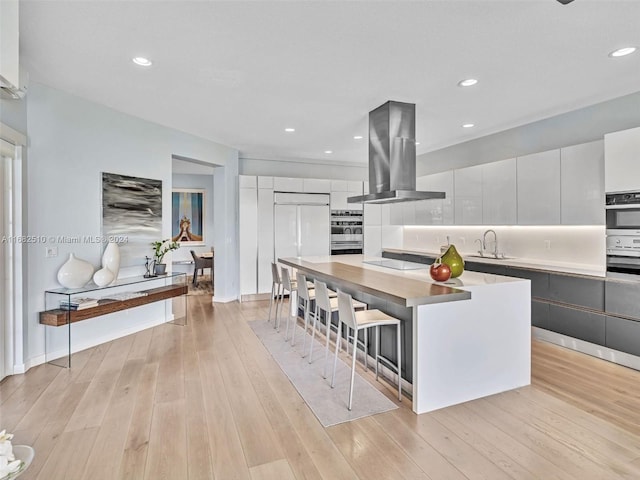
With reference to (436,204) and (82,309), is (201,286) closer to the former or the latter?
(82,309)

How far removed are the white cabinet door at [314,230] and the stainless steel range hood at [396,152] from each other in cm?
280

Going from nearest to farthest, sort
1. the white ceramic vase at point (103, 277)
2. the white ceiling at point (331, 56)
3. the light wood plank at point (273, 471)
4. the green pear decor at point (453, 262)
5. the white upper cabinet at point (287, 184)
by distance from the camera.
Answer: the light wood plank at point (273, 471) < the white ceiling at point (331, 56) < the green pear decor at point (453, 262) < the white ceramic vase at point (103, 277) < the white upper cabinet at point (287, 184)

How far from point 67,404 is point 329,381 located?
2.06m

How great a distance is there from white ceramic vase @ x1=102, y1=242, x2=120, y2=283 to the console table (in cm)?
16

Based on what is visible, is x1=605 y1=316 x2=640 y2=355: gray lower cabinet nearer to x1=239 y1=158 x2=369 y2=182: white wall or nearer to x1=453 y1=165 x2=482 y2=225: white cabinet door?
x1=453 y1=165 x2=482 y2=225: white cabinet door

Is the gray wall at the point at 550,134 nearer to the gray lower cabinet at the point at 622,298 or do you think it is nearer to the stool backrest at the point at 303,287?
the gray lower cabinet at the point at 622,298

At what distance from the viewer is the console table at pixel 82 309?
3.56 m

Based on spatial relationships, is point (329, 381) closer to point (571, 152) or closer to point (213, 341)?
point (213, 341)

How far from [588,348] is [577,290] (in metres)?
0.60

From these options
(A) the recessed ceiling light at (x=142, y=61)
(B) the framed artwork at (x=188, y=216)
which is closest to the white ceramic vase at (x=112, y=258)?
(A) the recessed ceiling light at (x=142, y=61)

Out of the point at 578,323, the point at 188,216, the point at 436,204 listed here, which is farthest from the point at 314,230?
the point at 578,323

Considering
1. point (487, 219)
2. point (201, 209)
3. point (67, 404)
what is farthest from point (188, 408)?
point (201, 209)

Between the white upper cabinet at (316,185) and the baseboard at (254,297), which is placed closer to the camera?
the baseboard at (254,297)

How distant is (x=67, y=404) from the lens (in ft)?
9.15
